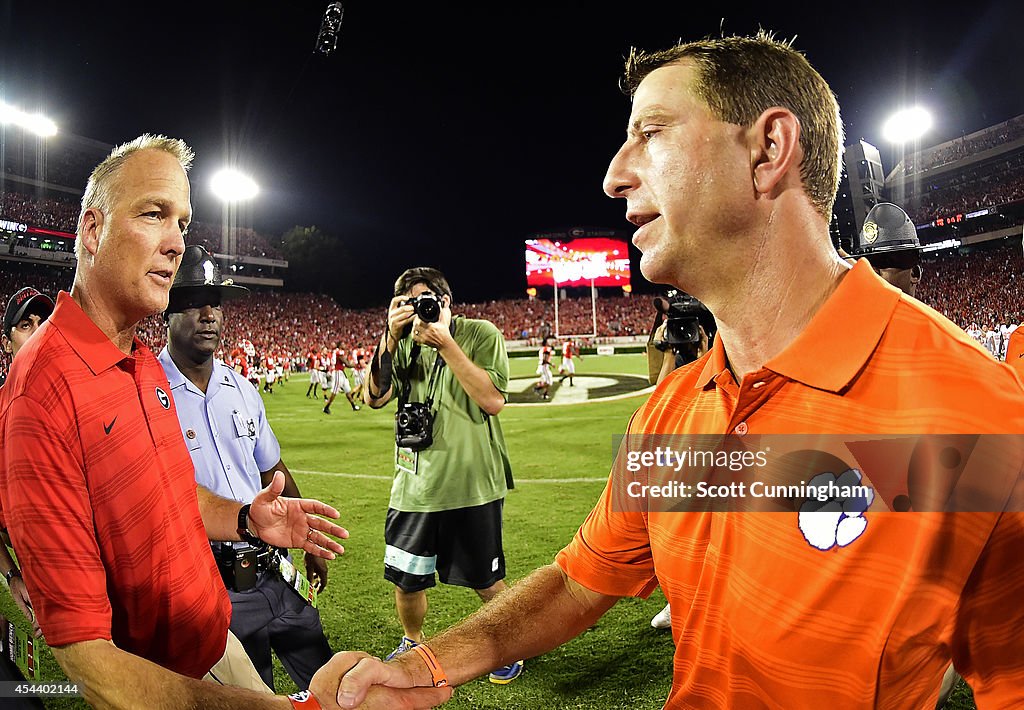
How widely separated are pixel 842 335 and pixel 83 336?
6.86 ft

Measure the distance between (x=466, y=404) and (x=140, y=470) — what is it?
8.48 ft

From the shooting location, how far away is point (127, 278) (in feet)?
6.75

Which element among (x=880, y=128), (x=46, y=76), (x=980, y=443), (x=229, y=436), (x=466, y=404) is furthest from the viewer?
(x=880, y=128)

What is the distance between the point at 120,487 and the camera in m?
1.90

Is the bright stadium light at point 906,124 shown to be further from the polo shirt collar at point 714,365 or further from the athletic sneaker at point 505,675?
the polo shirt collar at point 714,365

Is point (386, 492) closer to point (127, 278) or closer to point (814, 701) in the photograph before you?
point (127, 278)

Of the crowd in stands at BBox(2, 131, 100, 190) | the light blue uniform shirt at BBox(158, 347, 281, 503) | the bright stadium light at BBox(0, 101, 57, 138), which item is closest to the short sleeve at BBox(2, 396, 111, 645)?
the light blue uniform shirt at BBox(158, 347, 281, 503)

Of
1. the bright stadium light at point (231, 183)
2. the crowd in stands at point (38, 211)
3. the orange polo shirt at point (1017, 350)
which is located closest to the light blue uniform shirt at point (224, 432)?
the orange polo shirt at point (1017, 350)

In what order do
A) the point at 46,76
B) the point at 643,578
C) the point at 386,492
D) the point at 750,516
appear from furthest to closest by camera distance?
the point at 46,76
the point at 386,492
the point at 643,578
the point at 750,516

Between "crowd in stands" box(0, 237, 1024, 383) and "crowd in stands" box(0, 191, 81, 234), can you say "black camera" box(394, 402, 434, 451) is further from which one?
"crowd in stands" box(0, 191, 81, 234)

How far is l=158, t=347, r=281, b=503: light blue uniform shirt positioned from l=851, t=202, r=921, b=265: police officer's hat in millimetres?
4149

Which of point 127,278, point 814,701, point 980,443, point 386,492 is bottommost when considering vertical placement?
point 386,492

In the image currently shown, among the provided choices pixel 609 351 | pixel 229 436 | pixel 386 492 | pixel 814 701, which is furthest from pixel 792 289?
pixel 609 351

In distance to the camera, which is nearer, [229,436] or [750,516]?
[750,516]
